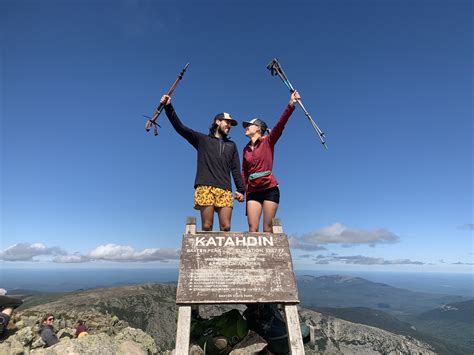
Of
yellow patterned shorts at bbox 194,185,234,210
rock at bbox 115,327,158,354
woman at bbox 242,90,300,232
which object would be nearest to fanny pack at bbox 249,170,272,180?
woman at bbox 242,90,300,232

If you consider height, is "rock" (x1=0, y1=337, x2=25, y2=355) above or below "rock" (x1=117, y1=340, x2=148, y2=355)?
above

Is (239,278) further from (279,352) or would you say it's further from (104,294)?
(104,294)

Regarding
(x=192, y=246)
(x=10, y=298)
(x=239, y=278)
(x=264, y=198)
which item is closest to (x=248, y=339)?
(x=239, y=278)

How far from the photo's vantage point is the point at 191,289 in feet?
24.0

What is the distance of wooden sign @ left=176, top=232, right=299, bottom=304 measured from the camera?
23.8ft

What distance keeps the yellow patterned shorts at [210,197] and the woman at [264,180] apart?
3.37ft

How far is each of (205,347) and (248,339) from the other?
1167mm

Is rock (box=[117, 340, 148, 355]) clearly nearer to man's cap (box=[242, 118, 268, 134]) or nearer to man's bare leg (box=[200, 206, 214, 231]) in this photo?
man's bare leg (box=[200, 206, 214, 231])

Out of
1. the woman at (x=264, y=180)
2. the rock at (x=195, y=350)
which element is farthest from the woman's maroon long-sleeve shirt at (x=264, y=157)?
the rock at (x=195, y=350)

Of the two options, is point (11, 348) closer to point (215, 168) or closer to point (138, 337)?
point (215, 168)

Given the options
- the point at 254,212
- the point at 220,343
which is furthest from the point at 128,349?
the point at 254,212

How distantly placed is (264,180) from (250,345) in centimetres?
455

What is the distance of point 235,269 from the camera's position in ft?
25.2

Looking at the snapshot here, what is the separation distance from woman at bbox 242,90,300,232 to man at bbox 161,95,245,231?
0.41 meters
